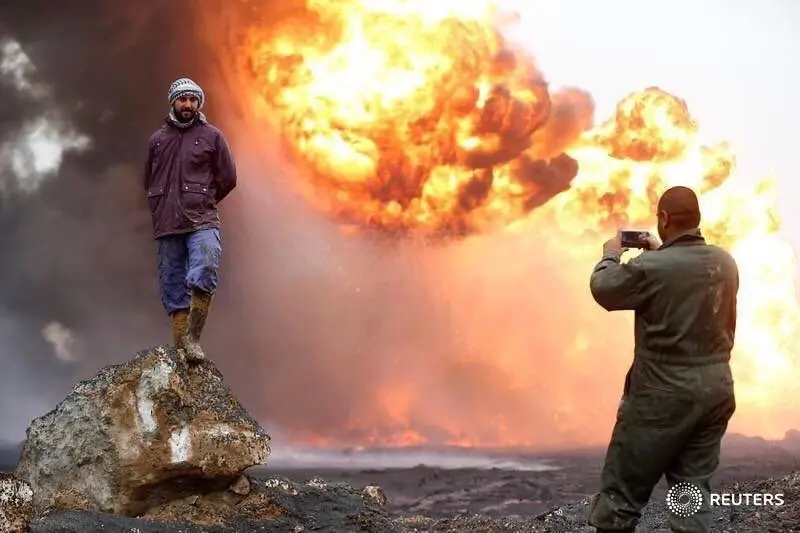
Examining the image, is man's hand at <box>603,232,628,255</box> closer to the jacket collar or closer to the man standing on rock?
the jacket collar

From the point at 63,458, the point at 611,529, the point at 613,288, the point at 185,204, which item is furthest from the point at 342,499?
the point at 613,288

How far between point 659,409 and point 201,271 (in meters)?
5.33

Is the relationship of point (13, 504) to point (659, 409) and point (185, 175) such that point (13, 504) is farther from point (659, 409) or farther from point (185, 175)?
point (659, 409)

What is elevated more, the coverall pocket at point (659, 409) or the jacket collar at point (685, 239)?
the jacket collar at point (685, 239)

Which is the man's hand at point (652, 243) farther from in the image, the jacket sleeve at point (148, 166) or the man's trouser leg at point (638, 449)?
the jacket sleeve at point (148, 166)

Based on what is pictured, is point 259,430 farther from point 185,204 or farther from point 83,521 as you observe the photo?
point 185,204

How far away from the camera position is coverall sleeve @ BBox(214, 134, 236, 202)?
31.3 ft

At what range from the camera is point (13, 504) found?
771cm

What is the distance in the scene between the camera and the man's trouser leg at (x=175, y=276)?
9508 millimetres

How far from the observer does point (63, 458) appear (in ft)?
31.6

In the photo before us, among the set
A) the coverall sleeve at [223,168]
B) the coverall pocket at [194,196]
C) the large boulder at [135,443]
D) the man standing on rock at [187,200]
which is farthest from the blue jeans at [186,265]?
the large boulder at [135,443]

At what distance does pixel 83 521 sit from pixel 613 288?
20.1ft

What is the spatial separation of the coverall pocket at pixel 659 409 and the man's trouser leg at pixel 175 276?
18.3 ft

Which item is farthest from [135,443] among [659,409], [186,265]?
[659,409]
